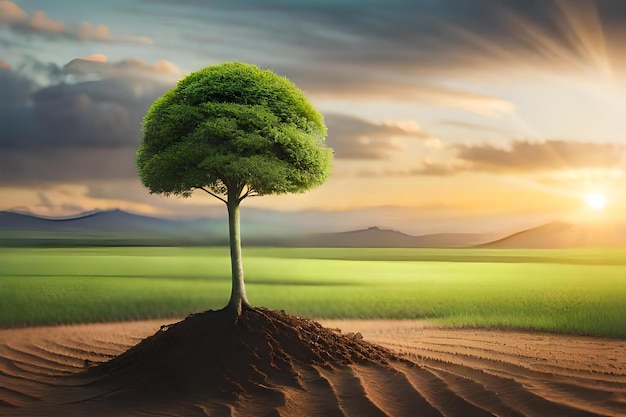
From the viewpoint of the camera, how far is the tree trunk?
10.7 metres

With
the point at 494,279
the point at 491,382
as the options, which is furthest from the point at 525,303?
the point at 491,382

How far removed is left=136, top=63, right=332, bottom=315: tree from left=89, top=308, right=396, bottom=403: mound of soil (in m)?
0.60

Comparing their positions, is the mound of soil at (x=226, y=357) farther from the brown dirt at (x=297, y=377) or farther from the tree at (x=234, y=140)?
the tree at (x=234, y=140)

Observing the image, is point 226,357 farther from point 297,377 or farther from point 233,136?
point 233,136

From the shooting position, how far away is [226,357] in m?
9.88

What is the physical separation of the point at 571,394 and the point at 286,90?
6348mm

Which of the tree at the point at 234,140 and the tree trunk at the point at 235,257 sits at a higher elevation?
the tree at the point at 234,140

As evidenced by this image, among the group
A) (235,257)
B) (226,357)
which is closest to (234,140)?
(235,257)

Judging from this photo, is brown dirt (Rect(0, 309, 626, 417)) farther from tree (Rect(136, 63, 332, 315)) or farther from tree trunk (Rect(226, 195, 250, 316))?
tree (Rect(136, 63, 332, 315))

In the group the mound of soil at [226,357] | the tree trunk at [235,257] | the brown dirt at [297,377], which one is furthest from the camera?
the tree trunk at [235,257]

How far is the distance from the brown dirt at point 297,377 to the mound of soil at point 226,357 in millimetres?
19

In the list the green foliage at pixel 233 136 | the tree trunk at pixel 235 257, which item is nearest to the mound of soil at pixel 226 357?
the tree trunk at pixel 235 257

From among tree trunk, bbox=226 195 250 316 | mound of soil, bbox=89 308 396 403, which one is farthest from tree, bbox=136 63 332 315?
mound of soil, bbox=89 308 396 403

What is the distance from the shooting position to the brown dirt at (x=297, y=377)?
28.1ft
